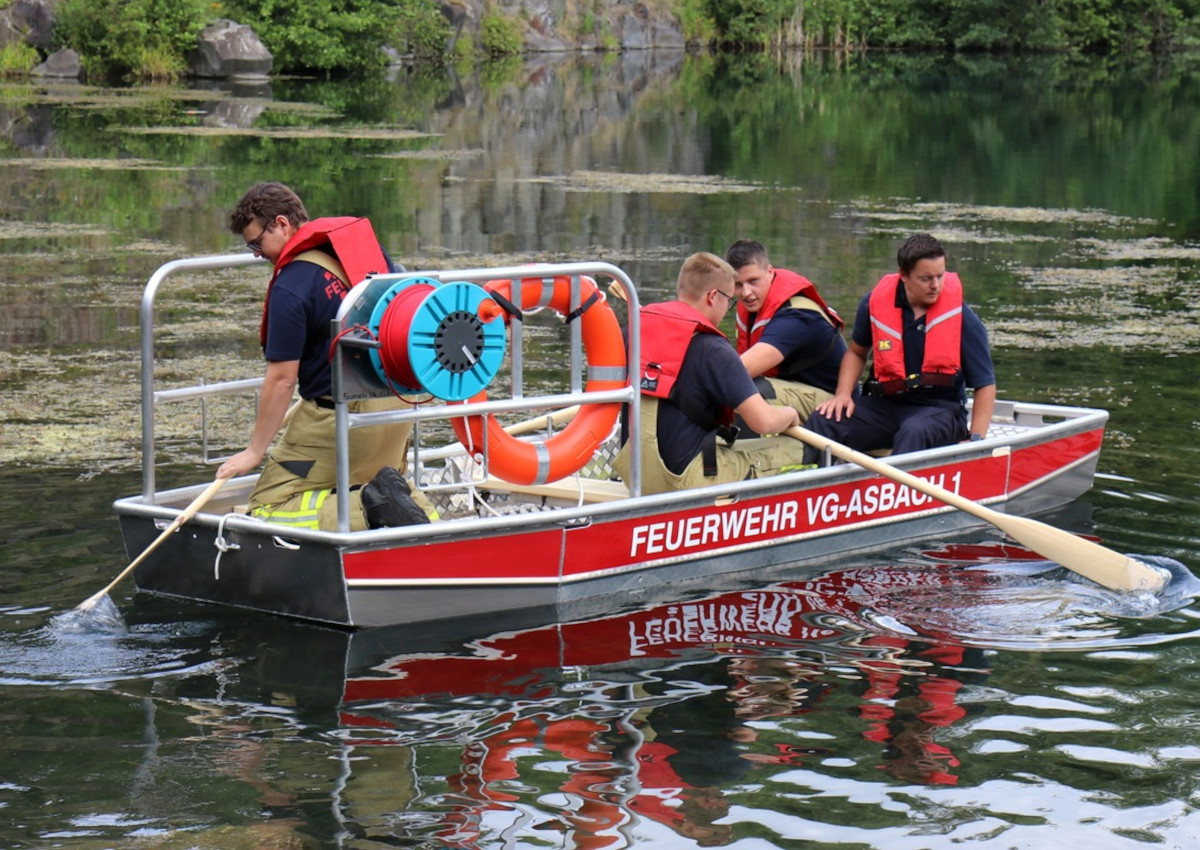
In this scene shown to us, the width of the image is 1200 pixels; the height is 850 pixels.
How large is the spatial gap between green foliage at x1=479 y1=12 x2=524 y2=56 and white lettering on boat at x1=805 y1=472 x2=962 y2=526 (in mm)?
44959

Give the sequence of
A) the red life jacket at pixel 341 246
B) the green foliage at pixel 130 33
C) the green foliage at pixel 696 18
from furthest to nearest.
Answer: the green foliage at pixel 696 18
the green foliage at pixel 130 33
the red life jacket at pixel 341 246

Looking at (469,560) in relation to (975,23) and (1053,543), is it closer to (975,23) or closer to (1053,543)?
(1053,543)

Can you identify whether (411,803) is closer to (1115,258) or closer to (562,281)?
Answer: (562,281)

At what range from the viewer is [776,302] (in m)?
8.00

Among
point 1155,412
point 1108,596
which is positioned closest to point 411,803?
point 1108,596

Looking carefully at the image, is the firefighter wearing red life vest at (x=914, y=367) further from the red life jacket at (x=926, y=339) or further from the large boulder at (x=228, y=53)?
the large boulder at (x=228, y=53)

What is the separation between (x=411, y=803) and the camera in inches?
199

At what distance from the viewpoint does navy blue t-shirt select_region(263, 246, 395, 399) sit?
6.48 metres

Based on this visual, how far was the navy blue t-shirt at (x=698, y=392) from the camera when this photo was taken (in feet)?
23.3

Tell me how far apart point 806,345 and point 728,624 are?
178 centimetres

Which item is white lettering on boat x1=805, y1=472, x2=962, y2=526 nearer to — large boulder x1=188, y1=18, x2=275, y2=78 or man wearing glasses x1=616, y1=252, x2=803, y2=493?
man wearing glasses x1=616, y1=252, x2=803, y2=493

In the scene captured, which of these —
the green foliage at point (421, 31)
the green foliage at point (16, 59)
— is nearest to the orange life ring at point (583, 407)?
the green foliage at point (16, 59)

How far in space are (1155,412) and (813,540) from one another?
3.45 metres

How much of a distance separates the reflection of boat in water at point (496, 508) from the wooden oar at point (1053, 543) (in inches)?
7.1
